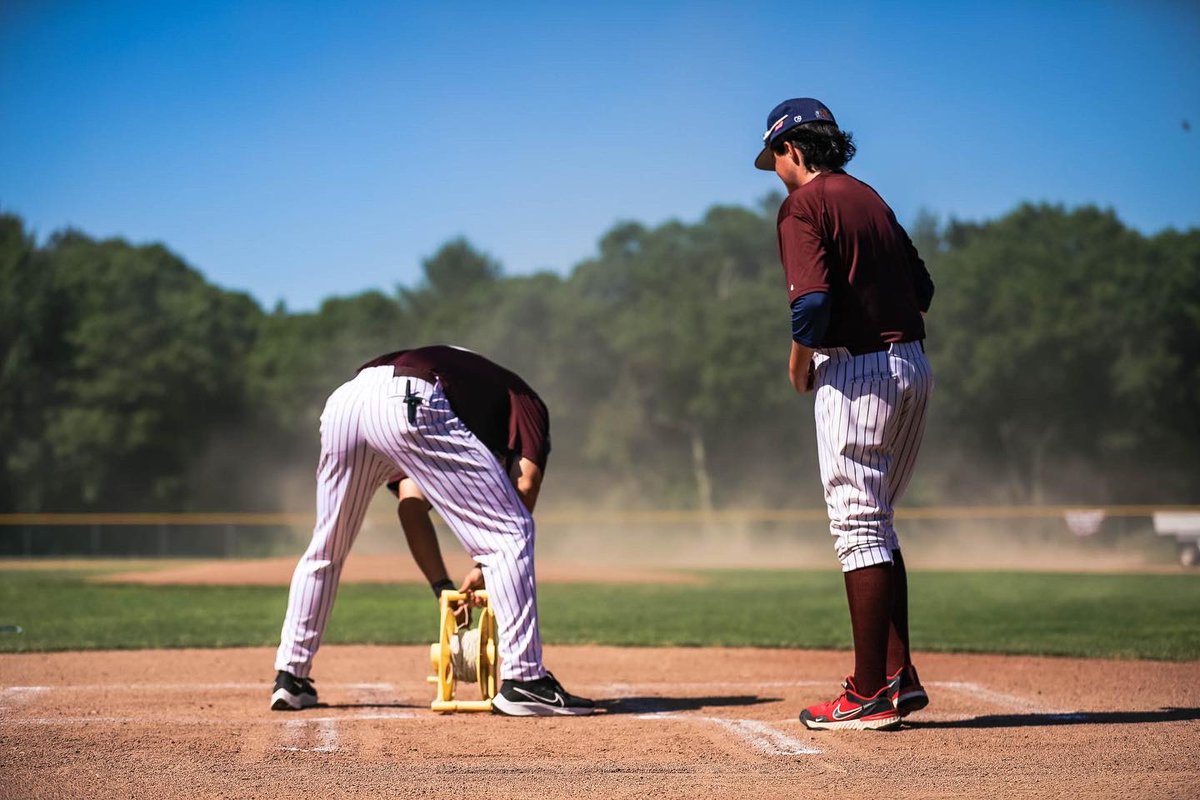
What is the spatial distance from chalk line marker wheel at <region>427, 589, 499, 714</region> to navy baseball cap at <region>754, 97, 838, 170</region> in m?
1.99

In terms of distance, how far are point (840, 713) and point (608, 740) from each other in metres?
0.76

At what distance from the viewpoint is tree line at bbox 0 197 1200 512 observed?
133 feet

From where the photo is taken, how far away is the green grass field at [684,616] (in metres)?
8.10

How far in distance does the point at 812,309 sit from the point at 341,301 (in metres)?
63.8

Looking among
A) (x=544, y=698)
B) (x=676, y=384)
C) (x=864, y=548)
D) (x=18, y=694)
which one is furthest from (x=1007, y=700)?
(x=676, y=384)

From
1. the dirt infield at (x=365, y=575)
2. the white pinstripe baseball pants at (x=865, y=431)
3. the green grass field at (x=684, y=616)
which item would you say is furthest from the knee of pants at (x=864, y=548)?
the dirt infield at (x=365, y=575)

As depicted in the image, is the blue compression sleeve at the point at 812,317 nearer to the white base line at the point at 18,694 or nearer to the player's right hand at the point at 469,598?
the player's right hand at the point at 469,598

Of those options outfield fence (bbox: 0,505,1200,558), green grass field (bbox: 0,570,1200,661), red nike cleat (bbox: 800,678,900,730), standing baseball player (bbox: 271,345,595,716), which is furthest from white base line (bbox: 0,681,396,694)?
outfield fence (bbox: 0,505,1200,558)

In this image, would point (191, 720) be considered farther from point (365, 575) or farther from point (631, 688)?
point (365, 575)

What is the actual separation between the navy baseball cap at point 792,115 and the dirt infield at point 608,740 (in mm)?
1999

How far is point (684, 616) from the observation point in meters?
11.1

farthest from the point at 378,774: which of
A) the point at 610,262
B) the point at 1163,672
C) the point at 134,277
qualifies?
the point at 610,262

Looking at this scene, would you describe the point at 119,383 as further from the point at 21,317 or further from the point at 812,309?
the point at 812,309

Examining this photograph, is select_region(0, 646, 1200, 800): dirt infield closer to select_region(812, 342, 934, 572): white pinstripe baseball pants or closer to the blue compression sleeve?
select_region(812, 342, 934, 572): white pinstripe baseball pants
